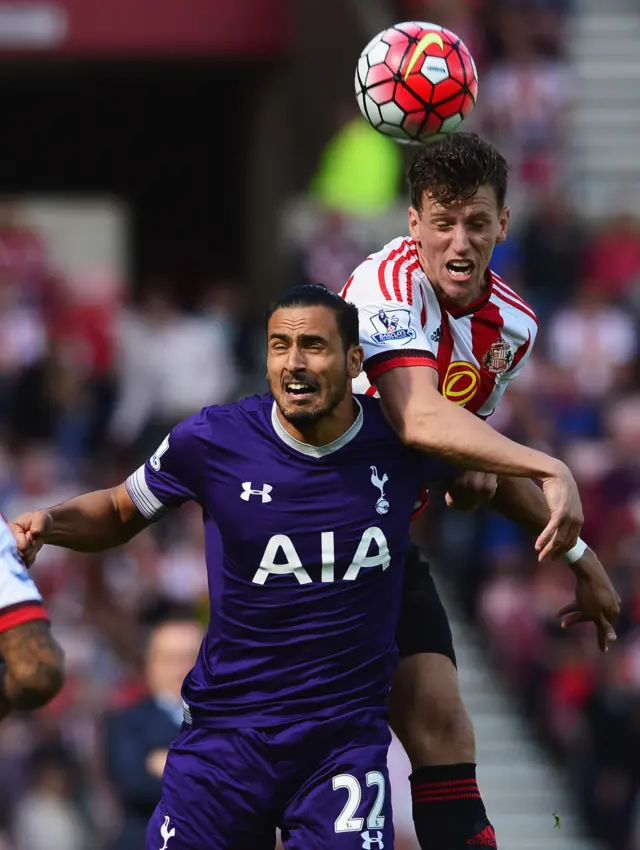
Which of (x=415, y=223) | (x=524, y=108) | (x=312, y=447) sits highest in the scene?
(x=524, y=108)

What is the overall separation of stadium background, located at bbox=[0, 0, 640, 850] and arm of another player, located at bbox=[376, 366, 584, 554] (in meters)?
5.55

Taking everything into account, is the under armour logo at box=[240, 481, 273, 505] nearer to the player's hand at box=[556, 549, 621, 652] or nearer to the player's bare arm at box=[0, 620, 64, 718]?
the player's bare arm at box=[0, 620, 64, 718]

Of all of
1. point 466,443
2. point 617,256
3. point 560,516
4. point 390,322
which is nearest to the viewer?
point 560,516

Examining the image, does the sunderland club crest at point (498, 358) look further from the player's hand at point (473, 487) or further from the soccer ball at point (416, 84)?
the soccer ball at point (416, 84)

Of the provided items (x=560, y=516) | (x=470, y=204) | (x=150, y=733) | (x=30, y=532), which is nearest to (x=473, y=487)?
(x=560, y=516)

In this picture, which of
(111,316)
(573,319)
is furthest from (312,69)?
(573,319)

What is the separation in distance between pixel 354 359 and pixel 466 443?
43 centimetres

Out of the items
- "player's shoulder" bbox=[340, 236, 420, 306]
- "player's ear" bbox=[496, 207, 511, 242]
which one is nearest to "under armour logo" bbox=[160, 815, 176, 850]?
"player's shoulder" bbox=[340, 236, 420, 306]

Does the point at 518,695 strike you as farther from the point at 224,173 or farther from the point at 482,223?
the point at 224,173

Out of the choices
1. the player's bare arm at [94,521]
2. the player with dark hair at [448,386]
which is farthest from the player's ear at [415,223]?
the player's bare arm at [94,521]

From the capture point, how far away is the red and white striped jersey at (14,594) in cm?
513

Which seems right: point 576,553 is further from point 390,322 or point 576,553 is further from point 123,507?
point 123,507

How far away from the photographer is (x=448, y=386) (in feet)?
20.5

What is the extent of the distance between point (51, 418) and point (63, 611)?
2.05 m
